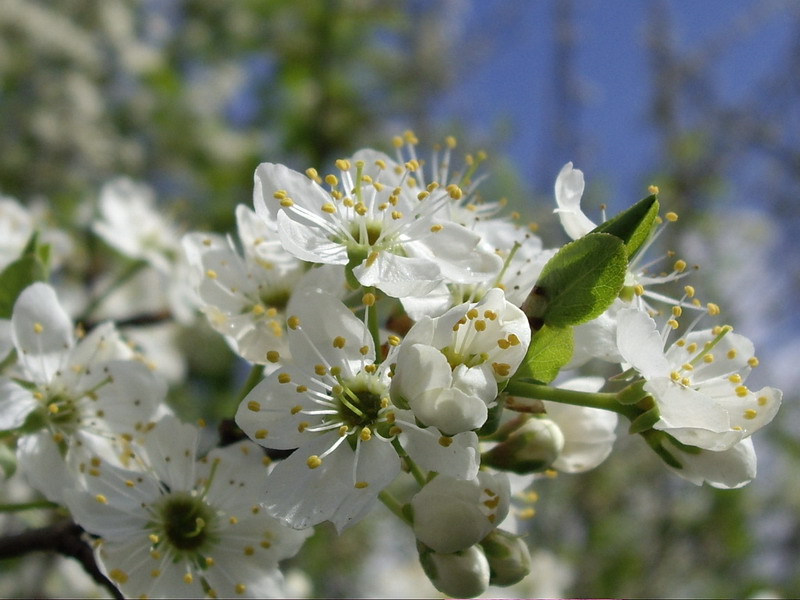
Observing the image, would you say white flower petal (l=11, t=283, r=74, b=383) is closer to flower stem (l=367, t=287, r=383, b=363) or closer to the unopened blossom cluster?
the unopened blossom cluster

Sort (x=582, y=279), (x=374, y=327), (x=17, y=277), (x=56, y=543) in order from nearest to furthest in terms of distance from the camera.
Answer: (x=582, y=279)
(x=374, y=327)
(x=56, y=543)
(x=17, y=277)

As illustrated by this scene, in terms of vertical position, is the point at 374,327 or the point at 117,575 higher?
the point at 374,327

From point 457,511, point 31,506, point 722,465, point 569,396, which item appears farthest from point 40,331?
point 722,465

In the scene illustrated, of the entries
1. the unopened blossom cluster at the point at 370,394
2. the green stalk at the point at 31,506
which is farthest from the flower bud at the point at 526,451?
the green stalk at the point at 31,506

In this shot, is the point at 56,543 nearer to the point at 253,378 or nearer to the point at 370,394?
the point at 253,378

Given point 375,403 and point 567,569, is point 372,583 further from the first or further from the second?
point 375,403

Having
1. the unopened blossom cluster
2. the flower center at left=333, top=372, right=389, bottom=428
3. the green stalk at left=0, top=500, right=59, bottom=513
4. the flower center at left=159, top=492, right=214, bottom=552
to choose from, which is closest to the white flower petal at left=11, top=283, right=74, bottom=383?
the unopened blossom cluster

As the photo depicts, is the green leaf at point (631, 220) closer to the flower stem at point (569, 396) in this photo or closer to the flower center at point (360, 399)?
the flower stem at point (569, 396)
